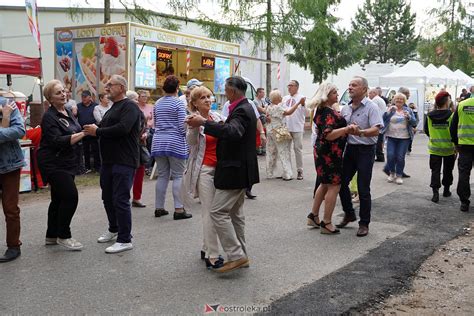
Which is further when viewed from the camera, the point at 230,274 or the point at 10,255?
the point at 10,255

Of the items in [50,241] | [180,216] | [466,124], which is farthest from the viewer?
[466,124]

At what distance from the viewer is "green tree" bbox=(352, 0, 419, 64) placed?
5891cm

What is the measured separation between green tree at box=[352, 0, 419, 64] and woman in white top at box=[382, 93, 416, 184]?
50.9m

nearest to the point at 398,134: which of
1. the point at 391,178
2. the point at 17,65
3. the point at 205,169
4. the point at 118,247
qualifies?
the point at 391,178

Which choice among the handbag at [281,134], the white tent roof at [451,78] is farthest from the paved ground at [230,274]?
the white tent roof at [451,78]

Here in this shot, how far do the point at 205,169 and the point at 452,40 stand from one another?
101 feet

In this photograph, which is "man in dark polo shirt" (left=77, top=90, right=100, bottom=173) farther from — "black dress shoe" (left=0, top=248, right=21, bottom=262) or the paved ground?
"black dress shoe" (left=0, top=248, right=21, bottom=262)

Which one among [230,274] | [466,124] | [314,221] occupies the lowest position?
[230,274]

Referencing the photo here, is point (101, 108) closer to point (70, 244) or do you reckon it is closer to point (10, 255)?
point (70, 244)

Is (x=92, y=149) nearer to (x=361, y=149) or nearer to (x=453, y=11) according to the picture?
(x=361, y=149)

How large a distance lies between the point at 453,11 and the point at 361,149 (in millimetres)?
29848

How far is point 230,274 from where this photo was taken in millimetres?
4742

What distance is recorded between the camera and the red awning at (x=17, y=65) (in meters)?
10.9

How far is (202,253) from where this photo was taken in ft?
16.9
